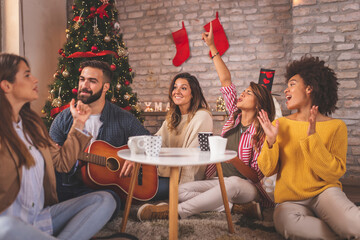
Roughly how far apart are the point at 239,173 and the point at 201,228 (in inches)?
21.8

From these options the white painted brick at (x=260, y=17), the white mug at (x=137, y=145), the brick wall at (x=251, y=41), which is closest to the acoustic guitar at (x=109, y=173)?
the white mug at (x=137, y=145)

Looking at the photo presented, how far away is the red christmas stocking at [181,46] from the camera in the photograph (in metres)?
4.21

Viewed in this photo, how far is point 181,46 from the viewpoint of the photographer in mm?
4246

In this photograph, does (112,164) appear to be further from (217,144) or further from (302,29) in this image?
(302,29)

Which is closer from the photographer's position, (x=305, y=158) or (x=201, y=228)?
(x=305, y=158)

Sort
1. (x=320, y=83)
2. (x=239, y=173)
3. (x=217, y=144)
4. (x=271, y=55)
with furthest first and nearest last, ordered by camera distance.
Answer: (x=271, y=55), (x=239, y=173), (x=320, y=83), (x=217, y=144)

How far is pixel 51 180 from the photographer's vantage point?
125 centimetres

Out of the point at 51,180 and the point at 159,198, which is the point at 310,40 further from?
the point at 51,180

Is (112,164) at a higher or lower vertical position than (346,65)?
lower

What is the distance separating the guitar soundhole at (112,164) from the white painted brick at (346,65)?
8.72ft

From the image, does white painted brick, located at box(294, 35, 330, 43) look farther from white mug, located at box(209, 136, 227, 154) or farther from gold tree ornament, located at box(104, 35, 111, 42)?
white mug, located at box(209, 136, 227, 154)

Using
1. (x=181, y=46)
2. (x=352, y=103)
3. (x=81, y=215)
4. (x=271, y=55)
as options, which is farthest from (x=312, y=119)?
(x=181, y=46)

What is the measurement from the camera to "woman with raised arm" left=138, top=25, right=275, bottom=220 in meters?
1.79

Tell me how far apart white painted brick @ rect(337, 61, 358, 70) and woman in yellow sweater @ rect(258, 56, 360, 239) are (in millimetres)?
1704
